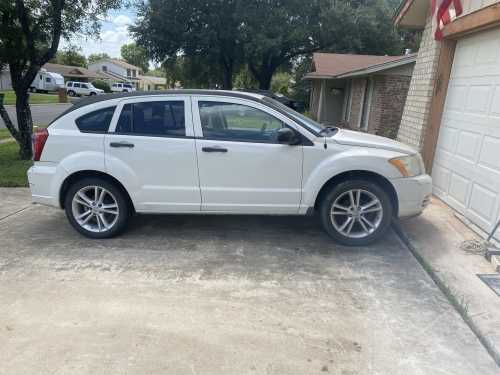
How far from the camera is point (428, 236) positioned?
16.3 ft

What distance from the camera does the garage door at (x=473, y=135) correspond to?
16.2 feet

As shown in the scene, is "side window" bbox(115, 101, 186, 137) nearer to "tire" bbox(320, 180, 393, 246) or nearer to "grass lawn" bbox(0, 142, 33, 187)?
"tire" bbox(320, 180, 393, 246)

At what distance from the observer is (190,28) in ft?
92.2

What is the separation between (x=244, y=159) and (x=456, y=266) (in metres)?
2.52

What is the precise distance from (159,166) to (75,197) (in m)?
1.10

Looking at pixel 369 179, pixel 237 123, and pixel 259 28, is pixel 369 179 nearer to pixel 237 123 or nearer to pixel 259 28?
pixel 237 123

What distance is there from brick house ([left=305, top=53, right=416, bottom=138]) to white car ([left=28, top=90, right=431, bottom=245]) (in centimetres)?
955

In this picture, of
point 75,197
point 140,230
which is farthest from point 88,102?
point 140,230

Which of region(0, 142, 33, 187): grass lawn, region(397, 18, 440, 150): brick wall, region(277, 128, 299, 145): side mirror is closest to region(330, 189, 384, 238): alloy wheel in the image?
region(277, 128, 299, 145): side mirror

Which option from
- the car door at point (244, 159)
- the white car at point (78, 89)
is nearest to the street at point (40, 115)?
the car door at point (244, 159)

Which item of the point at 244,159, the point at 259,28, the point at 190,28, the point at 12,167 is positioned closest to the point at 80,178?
the point at 244,159

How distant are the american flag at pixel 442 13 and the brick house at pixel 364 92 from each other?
271 inches

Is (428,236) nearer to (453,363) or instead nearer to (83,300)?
(453,363)

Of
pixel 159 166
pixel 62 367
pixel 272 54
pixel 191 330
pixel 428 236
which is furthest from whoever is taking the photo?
pixel 272 54
